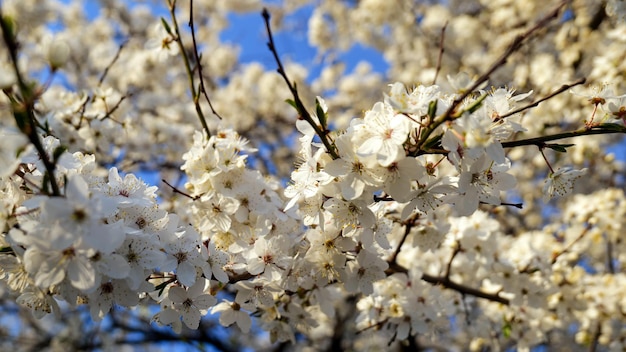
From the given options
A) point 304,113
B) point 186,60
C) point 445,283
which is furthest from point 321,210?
point 445,283

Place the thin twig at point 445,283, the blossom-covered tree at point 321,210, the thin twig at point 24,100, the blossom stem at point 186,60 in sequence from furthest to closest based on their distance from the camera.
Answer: the thin twig at point 445,283, the blossom stem at point 186,60, the blossom-covered tree at point 321,210, the thin twig at point 24,100

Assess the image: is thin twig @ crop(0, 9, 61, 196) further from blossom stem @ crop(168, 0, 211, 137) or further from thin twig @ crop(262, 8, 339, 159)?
blossom stem @ crop(168, 0, 211, 137)

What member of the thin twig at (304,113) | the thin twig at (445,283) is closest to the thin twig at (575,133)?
the thin twig at (304,113)

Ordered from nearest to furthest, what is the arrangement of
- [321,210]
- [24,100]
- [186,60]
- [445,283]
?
[24,100] < [321,210] < [186,60] < [445,283]

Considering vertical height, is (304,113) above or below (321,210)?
above

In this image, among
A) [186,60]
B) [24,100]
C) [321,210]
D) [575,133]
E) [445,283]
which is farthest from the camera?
[445,283]

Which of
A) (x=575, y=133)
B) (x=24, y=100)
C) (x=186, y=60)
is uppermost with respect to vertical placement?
(x=186, y=60)

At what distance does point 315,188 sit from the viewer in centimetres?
142

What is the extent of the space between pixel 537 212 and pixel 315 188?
5769mm

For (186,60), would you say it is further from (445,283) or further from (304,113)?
(445,283)

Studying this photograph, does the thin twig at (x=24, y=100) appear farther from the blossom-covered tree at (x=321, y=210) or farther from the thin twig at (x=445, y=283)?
the thin twig at (x=445, y=283)

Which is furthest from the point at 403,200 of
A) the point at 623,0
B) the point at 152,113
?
the point at 152,113

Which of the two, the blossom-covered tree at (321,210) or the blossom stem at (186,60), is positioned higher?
the blossom stem at (186,60)

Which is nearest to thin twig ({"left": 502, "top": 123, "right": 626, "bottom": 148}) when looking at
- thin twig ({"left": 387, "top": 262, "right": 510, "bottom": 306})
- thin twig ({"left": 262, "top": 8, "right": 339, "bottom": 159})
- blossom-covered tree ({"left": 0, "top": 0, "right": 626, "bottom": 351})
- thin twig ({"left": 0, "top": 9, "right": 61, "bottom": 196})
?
blossom-covered tree ({"left": 0, "top": 0, "right": 626, "bottom": 351})
